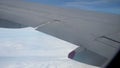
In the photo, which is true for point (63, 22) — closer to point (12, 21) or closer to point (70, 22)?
point (70, 22)

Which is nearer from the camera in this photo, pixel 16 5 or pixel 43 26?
pixel 43 26

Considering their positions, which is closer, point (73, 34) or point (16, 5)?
point (73, 34)

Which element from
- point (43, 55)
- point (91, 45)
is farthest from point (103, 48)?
point (43, 55)

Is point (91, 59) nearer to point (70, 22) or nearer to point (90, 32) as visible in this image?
point (90, 32)

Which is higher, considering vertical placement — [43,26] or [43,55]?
[43,26]

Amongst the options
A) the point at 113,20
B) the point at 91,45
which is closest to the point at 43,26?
the point at 91,45

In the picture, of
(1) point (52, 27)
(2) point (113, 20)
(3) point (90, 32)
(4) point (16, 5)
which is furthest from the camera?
(4) point (16, 5)

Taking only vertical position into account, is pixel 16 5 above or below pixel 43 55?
above

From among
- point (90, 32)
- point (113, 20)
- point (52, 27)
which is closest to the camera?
point (90, 32)

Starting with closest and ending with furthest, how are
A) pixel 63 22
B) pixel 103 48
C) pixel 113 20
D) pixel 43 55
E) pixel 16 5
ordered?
pixel 103 48 < pixel 63 22 < pixel 113 20 < pixel 16 5 < pixel 43 55
